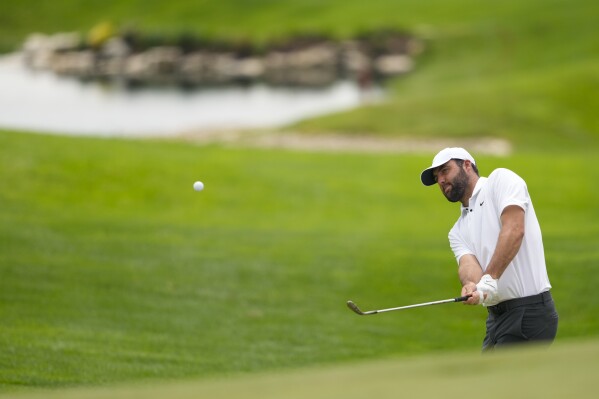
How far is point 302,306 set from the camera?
14.5 meters

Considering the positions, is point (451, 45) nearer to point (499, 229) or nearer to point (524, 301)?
point (499, 229)

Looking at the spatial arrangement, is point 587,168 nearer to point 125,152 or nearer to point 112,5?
point 125,152

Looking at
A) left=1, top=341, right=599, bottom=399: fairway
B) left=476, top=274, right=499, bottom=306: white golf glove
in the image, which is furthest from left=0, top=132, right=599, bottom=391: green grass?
left=1, top=341, right=599, bottom=399: fairway

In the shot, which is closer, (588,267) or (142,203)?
(588,267)

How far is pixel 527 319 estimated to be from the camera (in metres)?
6.98

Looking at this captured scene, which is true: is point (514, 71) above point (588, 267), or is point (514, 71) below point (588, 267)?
above

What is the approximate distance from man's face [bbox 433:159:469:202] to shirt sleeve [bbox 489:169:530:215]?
31 cm

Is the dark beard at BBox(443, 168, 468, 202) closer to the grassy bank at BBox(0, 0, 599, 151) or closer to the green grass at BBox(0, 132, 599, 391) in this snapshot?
the green grass at BBox(0, 132, 599, 391)

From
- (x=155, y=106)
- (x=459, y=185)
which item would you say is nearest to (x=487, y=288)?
(x=459, y=185)

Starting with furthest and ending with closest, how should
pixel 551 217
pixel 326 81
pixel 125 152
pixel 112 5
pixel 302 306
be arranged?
pixel 112 5 < pixel 326 81 < pixel 125 152 < pixel 551 217 < pixel 302 306

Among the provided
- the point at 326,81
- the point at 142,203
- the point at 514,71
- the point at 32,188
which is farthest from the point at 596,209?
the point at 326,81

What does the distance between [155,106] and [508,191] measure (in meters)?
52.3

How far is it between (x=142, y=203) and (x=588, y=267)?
8764 millimetres

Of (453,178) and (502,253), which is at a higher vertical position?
(453,178)
